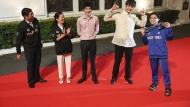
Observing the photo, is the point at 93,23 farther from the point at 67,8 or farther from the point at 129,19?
the point at 67,8

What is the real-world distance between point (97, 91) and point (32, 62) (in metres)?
1.74

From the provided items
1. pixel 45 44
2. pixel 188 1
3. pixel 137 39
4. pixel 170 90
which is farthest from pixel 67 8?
pixel 188 1

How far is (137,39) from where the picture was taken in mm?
11289

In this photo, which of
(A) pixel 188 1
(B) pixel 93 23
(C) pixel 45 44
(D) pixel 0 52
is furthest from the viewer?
(A) pixel 188 1

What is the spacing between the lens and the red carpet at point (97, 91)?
4727mm

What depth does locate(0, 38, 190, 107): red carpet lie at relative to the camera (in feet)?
15.5

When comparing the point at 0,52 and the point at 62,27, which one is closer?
the point at 62,27

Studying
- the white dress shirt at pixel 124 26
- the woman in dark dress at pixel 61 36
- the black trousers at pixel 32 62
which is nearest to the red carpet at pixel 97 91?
the black trousers at pixel 32 62

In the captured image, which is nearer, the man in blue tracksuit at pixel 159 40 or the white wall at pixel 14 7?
the man in blue tracksuit at pixel 159 40

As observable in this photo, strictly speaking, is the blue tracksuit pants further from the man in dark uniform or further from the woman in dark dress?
the man in dark uniform

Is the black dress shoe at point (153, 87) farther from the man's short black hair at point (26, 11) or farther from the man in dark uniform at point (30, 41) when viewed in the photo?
the man's short black hair at point (26, 11)

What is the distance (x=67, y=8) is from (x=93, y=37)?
22.1 ft

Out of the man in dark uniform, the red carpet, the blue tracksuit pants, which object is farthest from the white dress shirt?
the man in dark uniform

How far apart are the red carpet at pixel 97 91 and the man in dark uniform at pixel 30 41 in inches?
18.6
